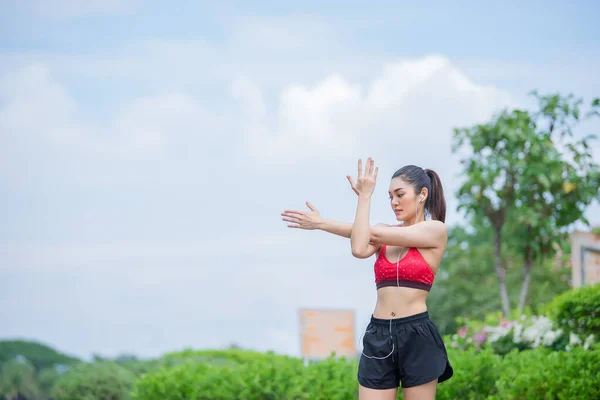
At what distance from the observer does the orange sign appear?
11.9m

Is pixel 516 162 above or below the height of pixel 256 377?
above

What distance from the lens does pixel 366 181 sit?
4.04m

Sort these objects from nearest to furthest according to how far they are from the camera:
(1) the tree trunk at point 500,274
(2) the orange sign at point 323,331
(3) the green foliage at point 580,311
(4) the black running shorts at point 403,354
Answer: (4) the black running shorts at point 403,354, (3) the green foliage at point 580,311, (2) the orange sign at point 323,331, (1) the tree trunk at point 500,274

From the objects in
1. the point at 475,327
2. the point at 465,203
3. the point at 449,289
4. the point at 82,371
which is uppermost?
the point at 465,203

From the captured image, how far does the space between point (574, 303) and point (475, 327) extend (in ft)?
6.55

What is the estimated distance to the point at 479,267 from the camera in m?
20.3

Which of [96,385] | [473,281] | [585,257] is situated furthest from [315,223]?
[473,281]

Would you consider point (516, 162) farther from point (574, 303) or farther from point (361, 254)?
point (361, 254)

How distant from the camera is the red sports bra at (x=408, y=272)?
13.6 feet

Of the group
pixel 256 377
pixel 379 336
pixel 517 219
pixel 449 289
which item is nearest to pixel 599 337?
pixel 256 377

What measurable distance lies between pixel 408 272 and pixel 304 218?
2.17 feet

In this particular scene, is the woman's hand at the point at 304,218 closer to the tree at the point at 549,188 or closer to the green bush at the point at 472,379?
the green bush at the point at 472,379

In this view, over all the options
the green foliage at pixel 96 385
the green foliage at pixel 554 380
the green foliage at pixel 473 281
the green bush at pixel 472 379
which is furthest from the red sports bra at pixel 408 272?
the green foliage at pixel 473 281

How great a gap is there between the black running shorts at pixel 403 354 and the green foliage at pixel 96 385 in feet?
20.8
